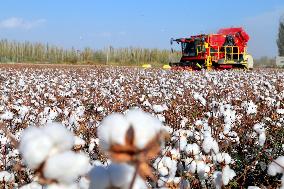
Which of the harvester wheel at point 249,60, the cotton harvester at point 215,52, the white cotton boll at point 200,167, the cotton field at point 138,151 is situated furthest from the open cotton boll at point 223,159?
the harvester wheel at point 249,60

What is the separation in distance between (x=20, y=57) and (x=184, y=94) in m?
37.4

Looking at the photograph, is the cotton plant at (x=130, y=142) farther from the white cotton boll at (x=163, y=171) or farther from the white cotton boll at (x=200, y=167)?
the white cotton boll at (x=200, y=167)

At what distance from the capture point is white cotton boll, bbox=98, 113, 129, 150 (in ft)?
3.01

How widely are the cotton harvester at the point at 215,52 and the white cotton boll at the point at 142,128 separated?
20.7m

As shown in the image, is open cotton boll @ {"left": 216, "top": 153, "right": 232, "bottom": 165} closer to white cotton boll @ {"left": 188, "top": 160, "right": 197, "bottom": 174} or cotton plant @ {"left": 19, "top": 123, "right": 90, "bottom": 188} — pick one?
white cotton boll @ {"left": 188, "top": 160, "right": 197, "bottom": 174}

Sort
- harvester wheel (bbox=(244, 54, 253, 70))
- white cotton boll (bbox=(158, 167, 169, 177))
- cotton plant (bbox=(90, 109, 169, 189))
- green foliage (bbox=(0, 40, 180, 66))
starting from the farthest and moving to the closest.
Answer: green foliage (bbox=(0, 40, 180, 66)), harvester wheel (bbox=(244, 54, 253, 70)), white cotton boll (bbox=(158, 167, 169, 177)), cotton plant (bbox=(90, 109, 169, 189))

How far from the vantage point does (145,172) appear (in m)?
0.92

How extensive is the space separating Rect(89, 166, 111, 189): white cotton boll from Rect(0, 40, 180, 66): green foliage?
138 feet

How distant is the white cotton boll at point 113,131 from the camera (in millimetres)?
919

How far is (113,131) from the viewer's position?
3.06 feet

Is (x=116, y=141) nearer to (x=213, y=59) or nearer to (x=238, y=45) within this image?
(x=213, y=59)

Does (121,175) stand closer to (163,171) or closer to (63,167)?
(63,167)

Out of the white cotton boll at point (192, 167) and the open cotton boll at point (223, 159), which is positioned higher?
the open cotton boll at point (223, 159)

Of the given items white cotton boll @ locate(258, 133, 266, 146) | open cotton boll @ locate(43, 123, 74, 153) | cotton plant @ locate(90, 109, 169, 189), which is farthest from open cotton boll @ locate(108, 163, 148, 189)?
white cotton boll @ locate(258, 133, 266, 146)
